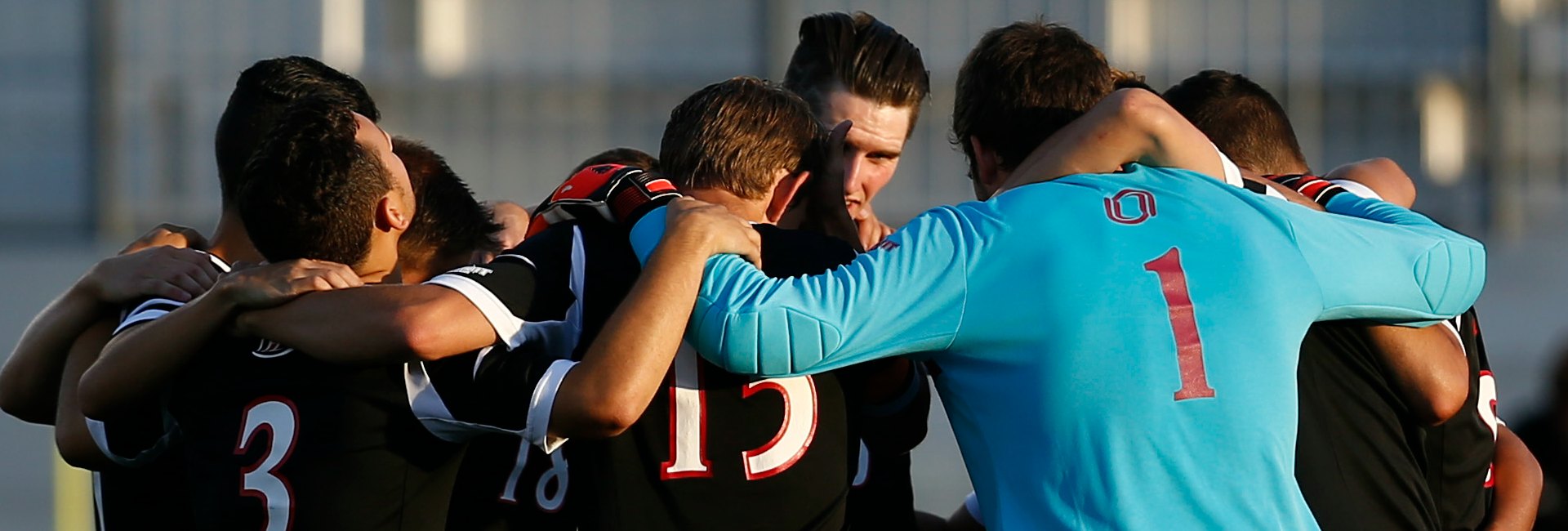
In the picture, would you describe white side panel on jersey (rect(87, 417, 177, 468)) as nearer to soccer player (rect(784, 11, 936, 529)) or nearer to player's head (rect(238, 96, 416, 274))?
player's head (rect(238, 96, 416, 274))

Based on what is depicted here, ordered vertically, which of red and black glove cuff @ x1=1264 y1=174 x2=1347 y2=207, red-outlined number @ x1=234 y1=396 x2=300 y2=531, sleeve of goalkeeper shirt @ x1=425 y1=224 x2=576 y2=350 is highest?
red and black glove cuff @ x1=1264 y1=174 x2=1347 y2=207

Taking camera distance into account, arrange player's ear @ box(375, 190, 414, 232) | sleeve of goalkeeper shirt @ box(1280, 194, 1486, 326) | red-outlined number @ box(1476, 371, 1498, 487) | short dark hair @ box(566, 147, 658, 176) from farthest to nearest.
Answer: short dark hair @ box(566, 147, 658, 176) → red-outlined number @ box(1476, 371, 1498, 487) → player's ear @ box(375, 190, 414, 232) → sleeve of goalkeeper shirt @ box(1280, 194, 1486, 326)

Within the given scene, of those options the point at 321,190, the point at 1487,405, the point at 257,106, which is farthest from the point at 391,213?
the point at 1487,405

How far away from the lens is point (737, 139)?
2613 millimetres

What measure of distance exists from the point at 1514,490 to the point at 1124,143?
1.27 metres

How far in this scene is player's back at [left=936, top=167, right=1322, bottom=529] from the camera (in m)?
2.32

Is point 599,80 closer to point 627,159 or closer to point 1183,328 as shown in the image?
point 627,159

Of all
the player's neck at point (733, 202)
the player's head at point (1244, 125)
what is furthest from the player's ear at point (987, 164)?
the player's head at point (1244, 125)

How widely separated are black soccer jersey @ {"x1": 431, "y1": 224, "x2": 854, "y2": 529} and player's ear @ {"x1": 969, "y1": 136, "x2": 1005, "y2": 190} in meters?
0.31

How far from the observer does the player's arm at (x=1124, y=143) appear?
2486mm

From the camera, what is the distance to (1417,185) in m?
8.98

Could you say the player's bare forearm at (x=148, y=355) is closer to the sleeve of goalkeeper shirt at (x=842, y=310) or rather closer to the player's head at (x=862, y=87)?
the sleeve of goalkeeper shirt at (x=842, y=310)

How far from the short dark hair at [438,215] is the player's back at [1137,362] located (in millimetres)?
1179

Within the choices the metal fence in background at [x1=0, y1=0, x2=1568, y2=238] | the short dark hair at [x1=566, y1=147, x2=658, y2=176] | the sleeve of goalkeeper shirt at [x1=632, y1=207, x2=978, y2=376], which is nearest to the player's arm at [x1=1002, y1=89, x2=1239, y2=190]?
the sleeve of goalkeeper shirt at [x1=632, y1=207, x2=978, y2=376]
